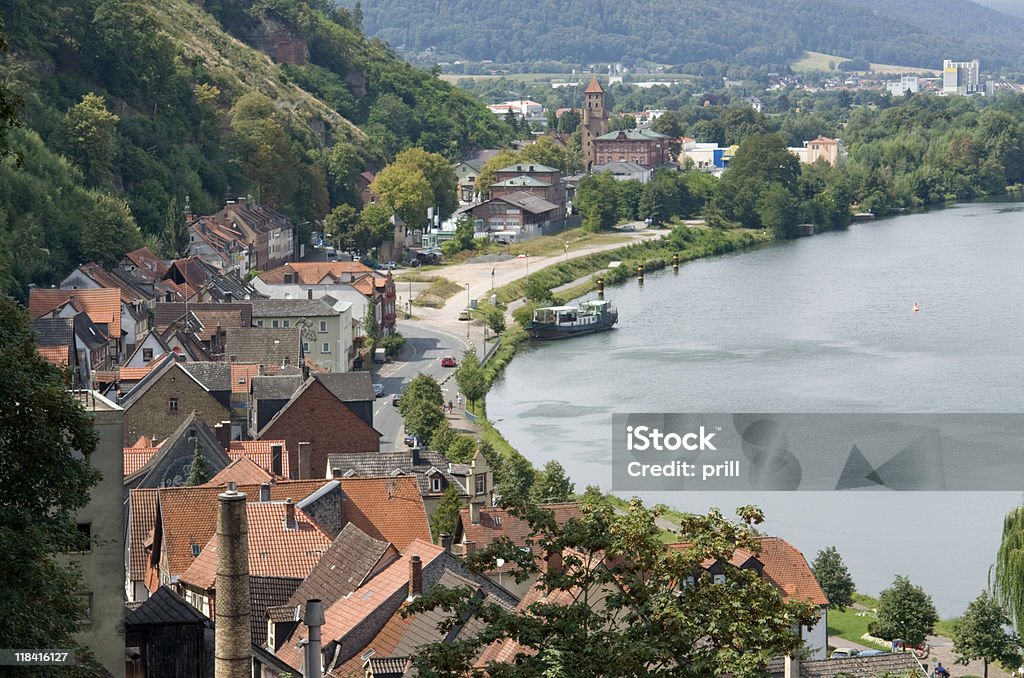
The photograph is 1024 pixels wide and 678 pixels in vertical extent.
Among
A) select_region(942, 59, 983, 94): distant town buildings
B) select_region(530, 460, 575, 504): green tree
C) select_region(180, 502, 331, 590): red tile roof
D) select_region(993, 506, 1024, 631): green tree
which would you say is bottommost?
select_region(530, 460, 575, 504): green tree

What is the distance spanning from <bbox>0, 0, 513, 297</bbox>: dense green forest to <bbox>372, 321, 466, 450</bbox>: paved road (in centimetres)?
527

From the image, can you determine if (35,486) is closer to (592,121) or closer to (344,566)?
(344,566)

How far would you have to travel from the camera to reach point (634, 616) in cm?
645

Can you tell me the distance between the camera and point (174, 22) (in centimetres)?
5347

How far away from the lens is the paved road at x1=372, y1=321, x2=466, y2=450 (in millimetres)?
25844

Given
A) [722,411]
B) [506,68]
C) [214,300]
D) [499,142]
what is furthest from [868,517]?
[506,68]

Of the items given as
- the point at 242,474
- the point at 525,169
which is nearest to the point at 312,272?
the point at 242,474

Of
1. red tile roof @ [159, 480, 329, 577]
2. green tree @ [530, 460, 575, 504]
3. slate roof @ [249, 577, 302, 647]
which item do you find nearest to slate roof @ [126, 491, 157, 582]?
red tile roof @ [159, 480, 329, 577]

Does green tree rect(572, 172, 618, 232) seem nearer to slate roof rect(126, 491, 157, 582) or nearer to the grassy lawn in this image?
the grassy lawn

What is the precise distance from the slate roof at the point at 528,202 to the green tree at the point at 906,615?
130 ft

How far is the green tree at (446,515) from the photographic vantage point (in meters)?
16.4

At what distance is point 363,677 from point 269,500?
15.0 feet

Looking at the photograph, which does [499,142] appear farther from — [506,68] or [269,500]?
[506,68]

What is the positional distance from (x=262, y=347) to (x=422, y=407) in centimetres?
248
